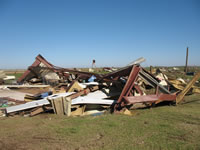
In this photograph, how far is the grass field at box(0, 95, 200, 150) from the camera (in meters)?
2.99

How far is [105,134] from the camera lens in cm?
354

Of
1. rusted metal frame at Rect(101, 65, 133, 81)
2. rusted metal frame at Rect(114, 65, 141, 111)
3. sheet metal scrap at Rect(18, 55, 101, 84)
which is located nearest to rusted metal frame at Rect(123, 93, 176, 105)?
rusted metal frame at Rect(114, 65, 141, 111)

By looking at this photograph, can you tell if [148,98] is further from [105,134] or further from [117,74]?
[105,134]

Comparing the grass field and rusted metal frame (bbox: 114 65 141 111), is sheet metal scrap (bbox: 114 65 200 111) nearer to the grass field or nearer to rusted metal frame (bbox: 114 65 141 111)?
rusted metal frame (bbox: 114 65 141 111)

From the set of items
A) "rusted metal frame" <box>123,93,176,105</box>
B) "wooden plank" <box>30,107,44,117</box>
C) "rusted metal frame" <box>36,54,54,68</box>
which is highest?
"rusted metal frame" <box>36,54,54,68</box>

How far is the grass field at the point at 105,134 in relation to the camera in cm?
299

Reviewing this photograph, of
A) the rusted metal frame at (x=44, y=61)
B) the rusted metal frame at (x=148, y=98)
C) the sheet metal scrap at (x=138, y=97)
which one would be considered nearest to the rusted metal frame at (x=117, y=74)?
the sheet metal scrap at (x=138, y=97)

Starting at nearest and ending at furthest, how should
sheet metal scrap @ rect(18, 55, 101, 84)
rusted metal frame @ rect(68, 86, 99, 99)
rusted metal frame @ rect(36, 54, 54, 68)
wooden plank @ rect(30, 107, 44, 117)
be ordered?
wooden plank @ rect(30, 107, 44, 117), rusted metal frame @ rect(68, 86, 99, 99), sheet metal scrap @ rect(18, 55, 101, 84), rusted metal frame @ rect(36, 54, 54, 68)

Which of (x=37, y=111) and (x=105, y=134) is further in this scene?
(x=37, y=111)

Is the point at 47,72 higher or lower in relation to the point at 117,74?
lower

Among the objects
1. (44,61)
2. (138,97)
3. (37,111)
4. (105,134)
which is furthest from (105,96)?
(44,61)

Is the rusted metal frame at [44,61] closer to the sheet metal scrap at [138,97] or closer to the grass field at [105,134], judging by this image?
the sheet metal scrap at [138,97]

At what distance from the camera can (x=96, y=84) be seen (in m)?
7.99

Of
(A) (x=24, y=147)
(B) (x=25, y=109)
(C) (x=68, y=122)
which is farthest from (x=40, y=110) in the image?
(A) (x=24, y=147)
